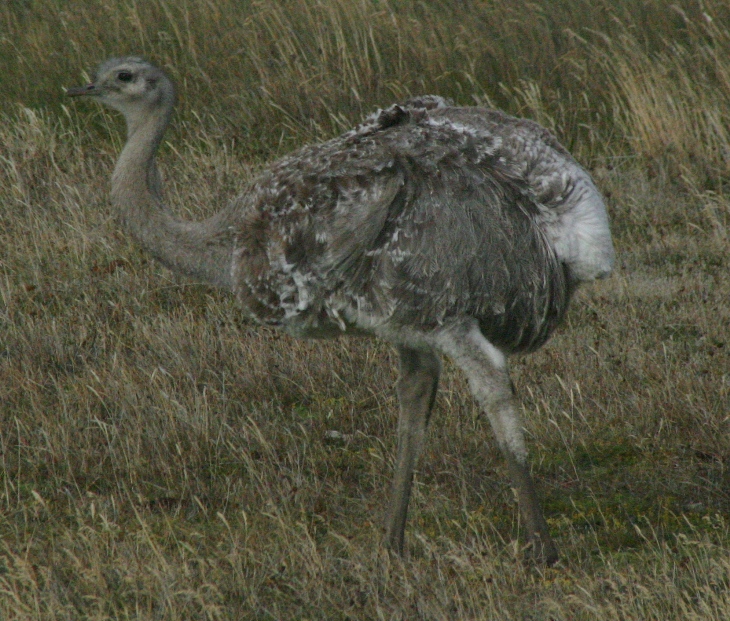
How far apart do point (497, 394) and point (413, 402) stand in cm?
64

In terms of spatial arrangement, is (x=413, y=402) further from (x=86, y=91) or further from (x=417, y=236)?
(x=86, y=91)

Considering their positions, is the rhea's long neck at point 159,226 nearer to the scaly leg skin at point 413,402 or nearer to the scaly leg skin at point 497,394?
the scaly leg skin at point 413,402

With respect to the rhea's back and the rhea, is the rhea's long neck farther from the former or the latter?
the rhea's back

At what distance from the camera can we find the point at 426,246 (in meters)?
3.81

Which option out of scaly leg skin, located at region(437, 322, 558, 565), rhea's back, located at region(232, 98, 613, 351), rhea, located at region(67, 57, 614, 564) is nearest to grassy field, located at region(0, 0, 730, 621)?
scaly leg skin, located at region(437, 322, 558, 565)

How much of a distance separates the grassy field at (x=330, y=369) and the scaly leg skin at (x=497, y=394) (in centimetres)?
18

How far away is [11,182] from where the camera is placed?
7.25 meters

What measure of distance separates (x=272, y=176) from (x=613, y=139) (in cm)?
443

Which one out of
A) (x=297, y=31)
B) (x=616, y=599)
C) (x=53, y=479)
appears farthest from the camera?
(x=297, y=31)

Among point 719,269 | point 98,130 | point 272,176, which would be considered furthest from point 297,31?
point 272,176

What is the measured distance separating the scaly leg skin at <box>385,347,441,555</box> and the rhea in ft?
0.28

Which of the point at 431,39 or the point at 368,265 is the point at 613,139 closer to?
the point at 431,39

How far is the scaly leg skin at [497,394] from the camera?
383cm

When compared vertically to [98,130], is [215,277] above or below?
above
